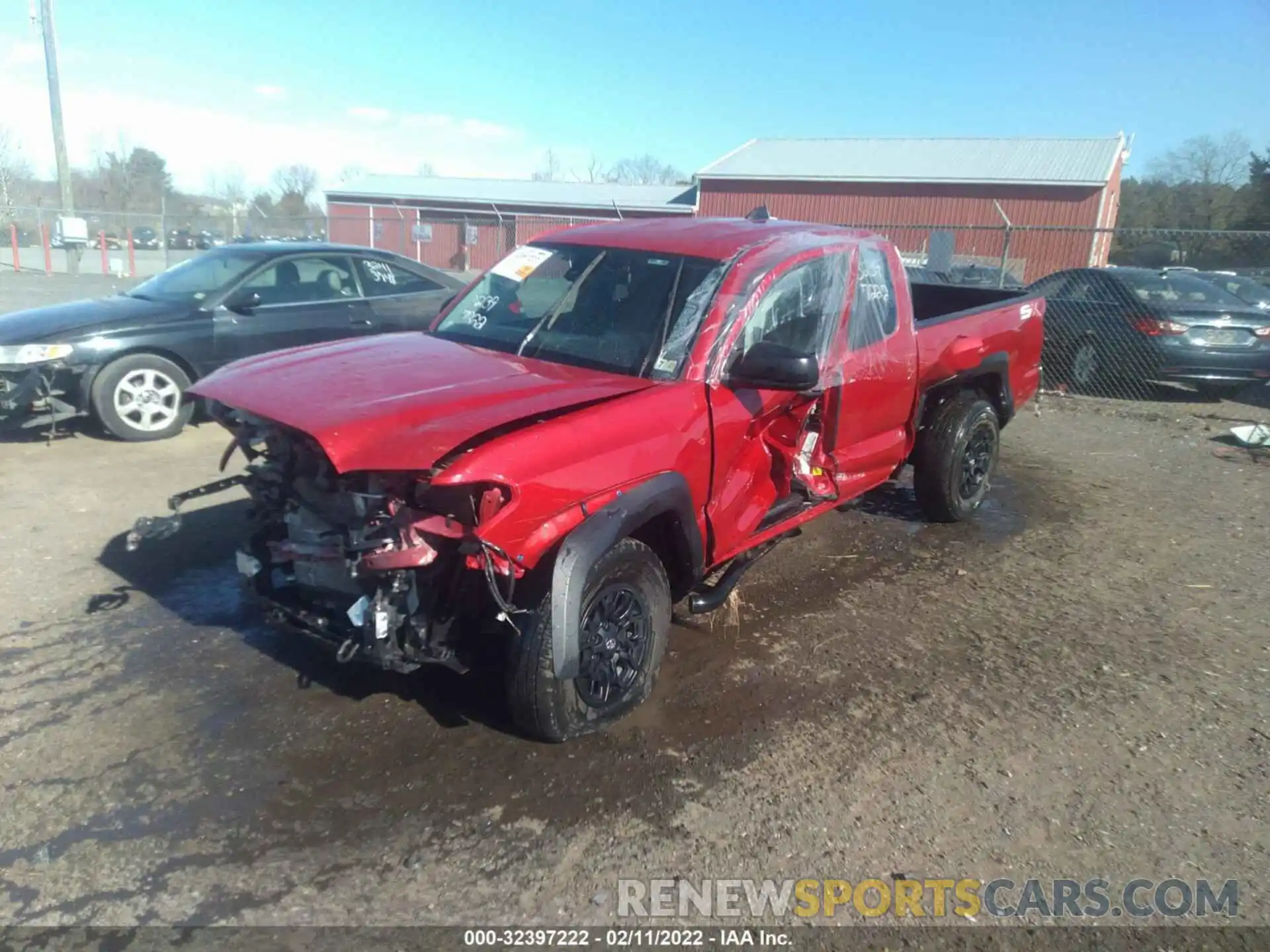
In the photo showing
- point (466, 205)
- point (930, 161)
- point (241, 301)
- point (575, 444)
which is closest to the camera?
point (575, 444)

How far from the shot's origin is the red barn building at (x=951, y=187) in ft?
98.9

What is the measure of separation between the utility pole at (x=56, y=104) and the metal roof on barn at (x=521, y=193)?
17.2m

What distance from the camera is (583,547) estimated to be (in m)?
3.12

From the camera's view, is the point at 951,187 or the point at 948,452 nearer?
the point at 948,452

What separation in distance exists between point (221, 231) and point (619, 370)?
3568cm

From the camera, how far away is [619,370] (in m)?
3.87

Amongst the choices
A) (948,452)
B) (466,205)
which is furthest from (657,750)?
Answer: (466,205)

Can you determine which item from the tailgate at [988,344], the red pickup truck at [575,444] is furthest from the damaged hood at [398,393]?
the tailgate at [988,344]

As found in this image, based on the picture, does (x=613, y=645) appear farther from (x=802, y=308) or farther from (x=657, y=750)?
(x=802, y=308)

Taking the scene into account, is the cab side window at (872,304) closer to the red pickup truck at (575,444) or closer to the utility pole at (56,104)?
the red pickup truck at (575,444)

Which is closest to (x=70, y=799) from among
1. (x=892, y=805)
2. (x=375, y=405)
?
(x=375, y=405)

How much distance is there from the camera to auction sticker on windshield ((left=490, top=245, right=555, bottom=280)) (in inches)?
185

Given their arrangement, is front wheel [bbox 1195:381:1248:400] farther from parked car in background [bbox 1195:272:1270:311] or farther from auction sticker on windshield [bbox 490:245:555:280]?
auction sticker on windshield [bbox 490:245:555:280]

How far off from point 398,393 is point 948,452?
3.79 m
